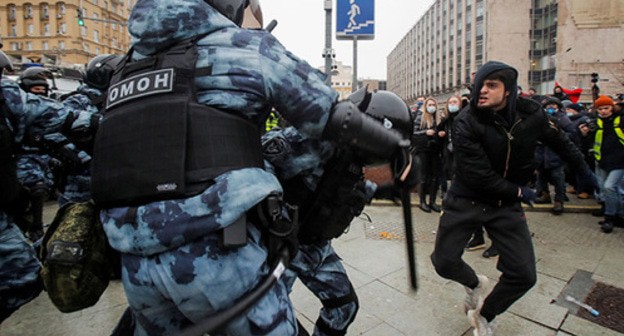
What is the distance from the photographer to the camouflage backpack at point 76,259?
1228mm

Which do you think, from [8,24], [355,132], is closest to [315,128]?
[355,132]

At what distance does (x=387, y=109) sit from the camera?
1808 millimetres

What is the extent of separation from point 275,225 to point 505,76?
7.60 feet

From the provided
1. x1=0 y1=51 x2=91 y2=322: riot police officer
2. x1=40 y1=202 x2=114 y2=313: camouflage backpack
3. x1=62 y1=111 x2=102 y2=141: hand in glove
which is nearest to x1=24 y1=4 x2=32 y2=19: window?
x1=0 y1=51 x2=91 y2=322: riot police officer

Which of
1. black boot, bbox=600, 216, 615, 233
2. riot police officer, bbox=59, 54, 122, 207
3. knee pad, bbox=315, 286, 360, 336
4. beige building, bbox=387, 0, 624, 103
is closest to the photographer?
knee pad, bbox=315, 286, 360, 336

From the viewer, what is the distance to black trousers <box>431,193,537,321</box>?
8.25ft

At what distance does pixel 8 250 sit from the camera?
90.4 inches

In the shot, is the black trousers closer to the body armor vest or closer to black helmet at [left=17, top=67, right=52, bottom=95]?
the body armor vest

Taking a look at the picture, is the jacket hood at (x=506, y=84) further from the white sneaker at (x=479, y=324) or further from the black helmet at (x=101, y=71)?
the black helmet at (x=101, y=71)

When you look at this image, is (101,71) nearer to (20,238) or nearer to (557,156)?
(20,238)

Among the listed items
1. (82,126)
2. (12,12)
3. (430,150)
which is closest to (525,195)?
(82,126)

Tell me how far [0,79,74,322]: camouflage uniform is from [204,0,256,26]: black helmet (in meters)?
1.68

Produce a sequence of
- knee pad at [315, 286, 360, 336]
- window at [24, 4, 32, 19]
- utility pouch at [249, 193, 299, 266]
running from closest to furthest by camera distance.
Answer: utility pouch at [249, 193, 299, 266] < knee pad at [315, 286, 360, 336] < window at [24, 4, 32, 19]

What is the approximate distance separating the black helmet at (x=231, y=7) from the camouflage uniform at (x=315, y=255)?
0.68 metres
